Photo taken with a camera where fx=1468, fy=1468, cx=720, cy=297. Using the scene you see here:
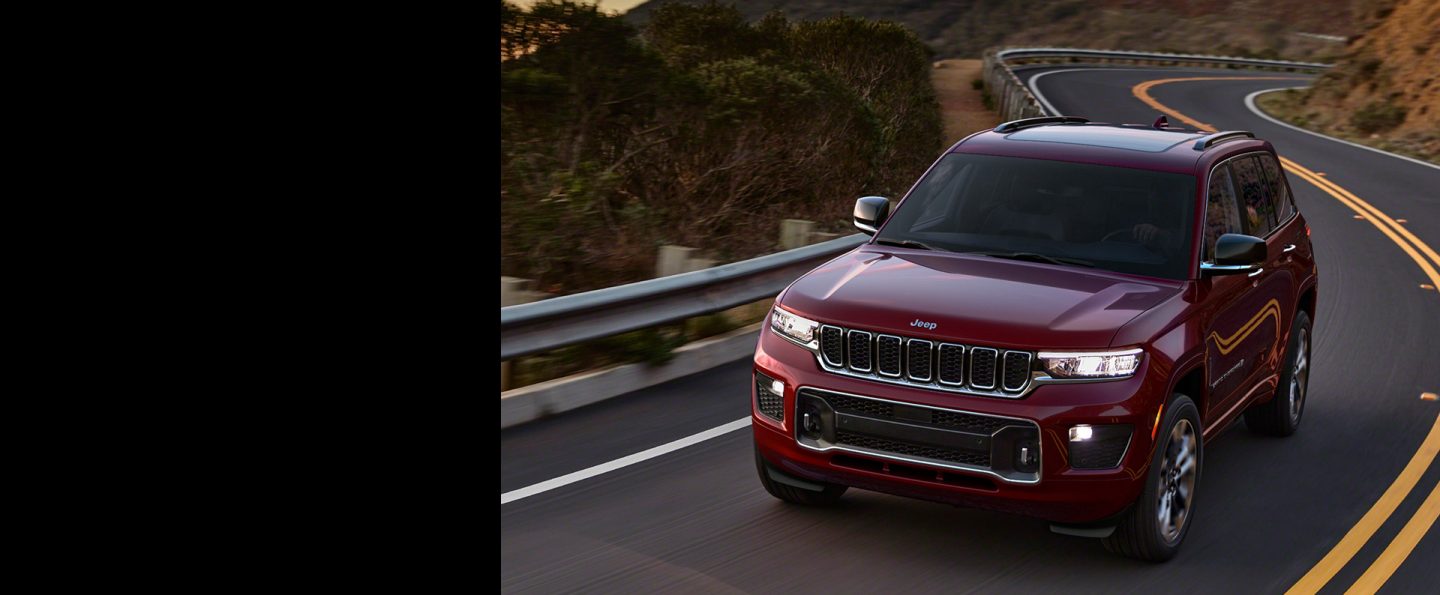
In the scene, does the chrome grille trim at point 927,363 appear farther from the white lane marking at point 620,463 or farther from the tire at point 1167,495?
the white lane marking at point 620,463

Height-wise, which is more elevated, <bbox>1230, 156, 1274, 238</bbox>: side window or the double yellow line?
<bbox>1230, 156, 1274, 238</bbox>: side window

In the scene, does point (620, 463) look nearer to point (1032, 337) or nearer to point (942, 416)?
point (942, 416)

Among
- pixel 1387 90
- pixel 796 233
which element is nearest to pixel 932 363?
pixel 796 233

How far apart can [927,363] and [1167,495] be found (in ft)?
4.00

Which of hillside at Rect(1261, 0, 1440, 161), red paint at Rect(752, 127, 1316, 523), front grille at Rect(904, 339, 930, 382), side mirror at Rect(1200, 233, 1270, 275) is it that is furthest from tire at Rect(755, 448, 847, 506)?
hillside at Rect(1261, 0, 1440, 161)

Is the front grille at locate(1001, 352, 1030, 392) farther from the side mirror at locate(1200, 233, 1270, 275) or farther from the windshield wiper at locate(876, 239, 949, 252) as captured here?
the side mirror at locate(1200, 233, 1270, 275)

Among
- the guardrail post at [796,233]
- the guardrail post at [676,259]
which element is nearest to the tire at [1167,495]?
the guardrail post at [676,259]

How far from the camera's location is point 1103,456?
5539 millimetres

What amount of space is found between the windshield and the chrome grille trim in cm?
113

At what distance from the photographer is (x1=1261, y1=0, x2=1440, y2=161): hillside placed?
113 feet

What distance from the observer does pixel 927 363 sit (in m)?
5.61
